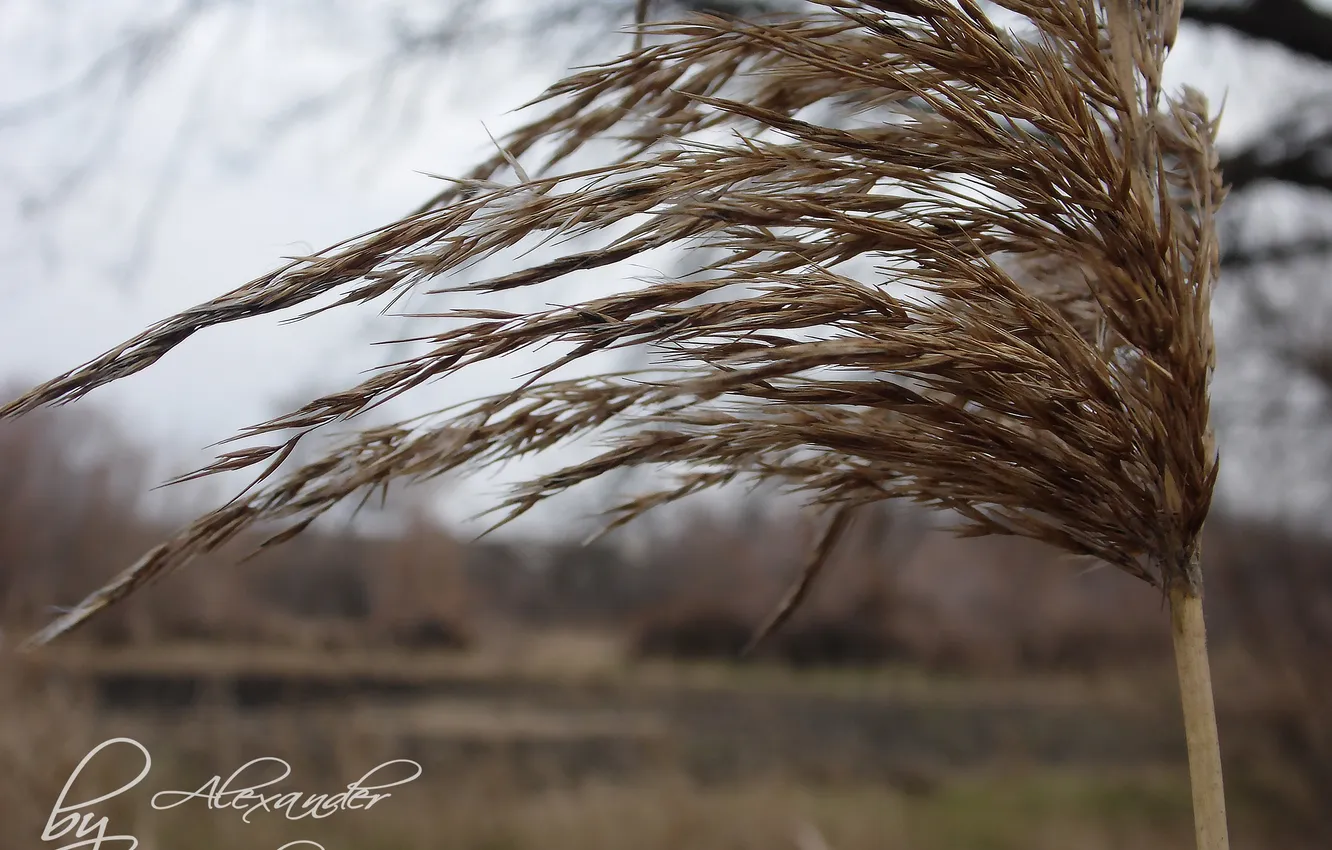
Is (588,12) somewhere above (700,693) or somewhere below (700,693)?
above

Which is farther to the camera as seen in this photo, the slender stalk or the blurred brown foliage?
the blurred brown foliage

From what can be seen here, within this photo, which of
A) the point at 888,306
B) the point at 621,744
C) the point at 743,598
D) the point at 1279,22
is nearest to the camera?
the point at 888,306

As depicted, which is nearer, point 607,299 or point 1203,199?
point 607,299

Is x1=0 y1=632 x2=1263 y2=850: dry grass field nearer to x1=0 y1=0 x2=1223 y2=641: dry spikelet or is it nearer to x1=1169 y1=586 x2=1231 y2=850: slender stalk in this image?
x1=0 y1=0 x2=1223 y2=641: dry spikelet

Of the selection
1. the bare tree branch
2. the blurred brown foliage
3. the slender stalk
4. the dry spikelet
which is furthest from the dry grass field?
the bare tree branch

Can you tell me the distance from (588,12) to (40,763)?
11.6ft

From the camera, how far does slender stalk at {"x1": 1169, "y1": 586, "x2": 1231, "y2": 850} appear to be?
651 millimetres

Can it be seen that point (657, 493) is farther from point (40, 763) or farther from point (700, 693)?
point (700, 693)

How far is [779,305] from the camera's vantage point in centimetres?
60

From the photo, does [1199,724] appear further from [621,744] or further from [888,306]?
[621,744]

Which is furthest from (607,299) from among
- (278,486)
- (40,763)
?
(40,763)

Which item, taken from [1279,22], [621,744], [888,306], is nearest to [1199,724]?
[888,306]

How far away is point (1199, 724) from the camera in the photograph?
0.66 meters

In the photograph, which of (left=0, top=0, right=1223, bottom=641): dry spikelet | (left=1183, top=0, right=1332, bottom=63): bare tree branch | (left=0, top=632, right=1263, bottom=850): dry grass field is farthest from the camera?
(left=0, top=632, right=1263, bottom=850): dry grass field
